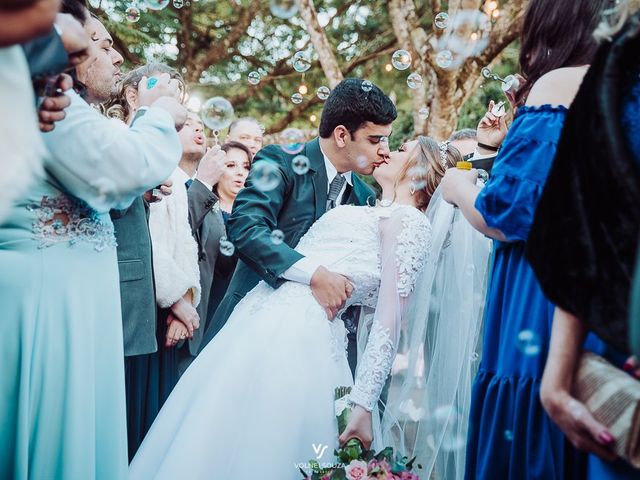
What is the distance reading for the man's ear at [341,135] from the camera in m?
3.43

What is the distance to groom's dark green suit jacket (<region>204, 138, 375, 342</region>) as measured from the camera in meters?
3.02

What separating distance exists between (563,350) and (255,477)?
1.38m

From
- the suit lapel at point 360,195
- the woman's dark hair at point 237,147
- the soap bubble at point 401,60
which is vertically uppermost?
the soap bubble at point 401,60

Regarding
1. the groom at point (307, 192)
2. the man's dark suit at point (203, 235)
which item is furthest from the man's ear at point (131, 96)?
the groom at point (307, 192)

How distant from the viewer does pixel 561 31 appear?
6.70ft

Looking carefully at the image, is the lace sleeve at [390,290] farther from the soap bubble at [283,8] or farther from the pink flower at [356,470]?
the soap bubble at [283,8]

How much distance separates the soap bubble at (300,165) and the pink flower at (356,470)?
1.54 metres

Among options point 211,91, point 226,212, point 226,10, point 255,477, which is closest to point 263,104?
point 211,91

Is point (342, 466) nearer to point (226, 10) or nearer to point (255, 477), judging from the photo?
point (255, 477)

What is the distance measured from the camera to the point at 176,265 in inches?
132

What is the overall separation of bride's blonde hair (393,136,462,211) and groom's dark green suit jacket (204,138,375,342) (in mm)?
310

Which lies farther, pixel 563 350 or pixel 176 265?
pixel 176 265

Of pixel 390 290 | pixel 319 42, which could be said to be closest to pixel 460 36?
pixel 319 42

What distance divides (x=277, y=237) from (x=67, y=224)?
1114mm
